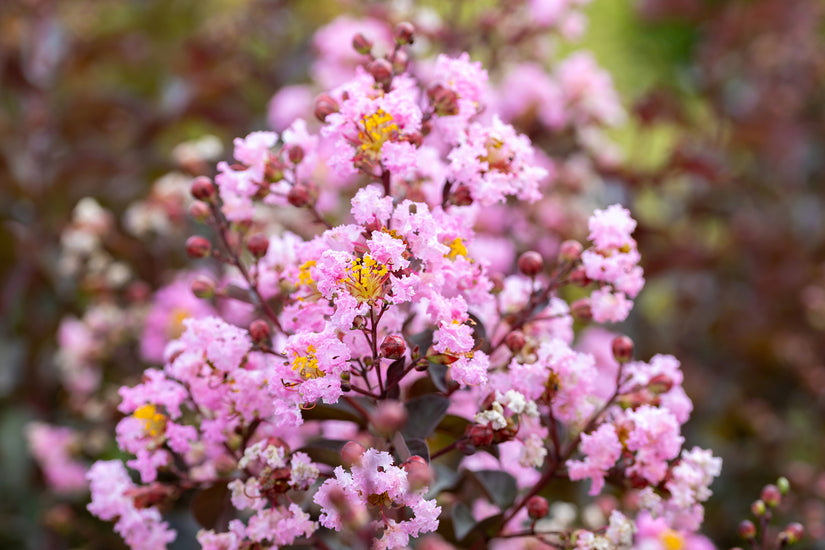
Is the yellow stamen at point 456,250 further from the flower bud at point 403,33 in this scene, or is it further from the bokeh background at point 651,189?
the bokeh background at point 651,189

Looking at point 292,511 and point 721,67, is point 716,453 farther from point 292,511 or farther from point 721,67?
point 292,511

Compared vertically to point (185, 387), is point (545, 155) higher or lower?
higher

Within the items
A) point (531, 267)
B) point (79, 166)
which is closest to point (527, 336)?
point (531, 267)

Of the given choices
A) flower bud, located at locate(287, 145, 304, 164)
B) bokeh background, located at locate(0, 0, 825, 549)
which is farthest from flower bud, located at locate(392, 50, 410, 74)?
bokeh background, located at locate(0, 0, 825, 549)

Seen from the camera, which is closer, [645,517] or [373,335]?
[373,335]

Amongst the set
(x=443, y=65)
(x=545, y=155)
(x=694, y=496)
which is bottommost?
(x=694, y=496)

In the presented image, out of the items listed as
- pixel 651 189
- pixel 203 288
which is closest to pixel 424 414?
pixel 203 288

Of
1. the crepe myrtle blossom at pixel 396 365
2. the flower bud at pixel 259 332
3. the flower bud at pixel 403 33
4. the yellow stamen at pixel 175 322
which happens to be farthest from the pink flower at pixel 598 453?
the yellow stamen at pixel 175 322
